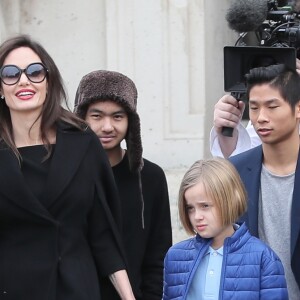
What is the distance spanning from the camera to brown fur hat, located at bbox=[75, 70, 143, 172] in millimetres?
3635

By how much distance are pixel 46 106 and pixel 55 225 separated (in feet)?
1.47

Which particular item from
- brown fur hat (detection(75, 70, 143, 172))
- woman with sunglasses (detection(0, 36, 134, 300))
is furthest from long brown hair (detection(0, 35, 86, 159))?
brown fur hat (detection(75, 70, 143, 172))

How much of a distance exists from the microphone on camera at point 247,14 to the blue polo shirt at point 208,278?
1028mm

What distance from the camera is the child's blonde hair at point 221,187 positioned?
10.4ft

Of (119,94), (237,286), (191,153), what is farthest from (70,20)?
(237,286)

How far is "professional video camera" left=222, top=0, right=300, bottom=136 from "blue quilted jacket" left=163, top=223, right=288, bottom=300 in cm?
60

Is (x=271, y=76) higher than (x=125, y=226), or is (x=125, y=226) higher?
(x=271, y=76)

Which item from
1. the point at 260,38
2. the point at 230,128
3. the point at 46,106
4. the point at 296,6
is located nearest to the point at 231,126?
the point at 230,128

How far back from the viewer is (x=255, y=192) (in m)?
3.33

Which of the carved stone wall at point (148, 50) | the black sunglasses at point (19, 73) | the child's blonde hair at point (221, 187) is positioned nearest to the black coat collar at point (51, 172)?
the black sunglasses at point (19, 73)

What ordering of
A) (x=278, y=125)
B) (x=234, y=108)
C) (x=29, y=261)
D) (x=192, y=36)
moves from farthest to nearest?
(x=192, y=36) → (x=234, y=108) → (x=278, y=125) → (x=29, y=261)

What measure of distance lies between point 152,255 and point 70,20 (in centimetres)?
283

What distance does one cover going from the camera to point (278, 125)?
328cm

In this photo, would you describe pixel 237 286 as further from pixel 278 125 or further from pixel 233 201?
pixel 278 125
